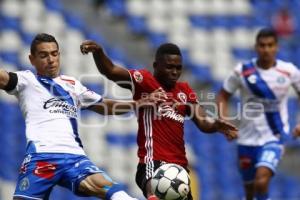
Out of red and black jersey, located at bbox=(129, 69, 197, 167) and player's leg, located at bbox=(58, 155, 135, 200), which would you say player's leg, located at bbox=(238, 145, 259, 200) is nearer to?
red and black jersey, located at bbox=(129, 69, 197, 167)

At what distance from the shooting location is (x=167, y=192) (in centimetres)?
730

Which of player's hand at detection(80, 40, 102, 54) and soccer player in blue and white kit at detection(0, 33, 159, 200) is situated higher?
player's hand at detection(80, 40, 102, 54)

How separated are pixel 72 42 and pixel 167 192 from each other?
891 centimetres

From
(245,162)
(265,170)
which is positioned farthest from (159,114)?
(245,162)

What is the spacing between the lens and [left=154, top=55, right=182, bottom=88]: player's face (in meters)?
7.70

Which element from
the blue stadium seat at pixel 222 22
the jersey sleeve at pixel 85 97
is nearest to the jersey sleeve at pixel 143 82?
the jersey sleeve at pixel 85 97

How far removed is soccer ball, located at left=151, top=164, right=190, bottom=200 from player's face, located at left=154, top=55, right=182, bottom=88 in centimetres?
87

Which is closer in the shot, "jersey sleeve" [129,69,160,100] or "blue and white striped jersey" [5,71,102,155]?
"blue and white striped jersey" [5,71,102,155]

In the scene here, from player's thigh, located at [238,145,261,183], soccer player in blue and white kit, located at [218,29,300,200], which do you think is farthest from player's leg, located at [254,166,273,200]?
player's thigh, located at [238,145,261,183]

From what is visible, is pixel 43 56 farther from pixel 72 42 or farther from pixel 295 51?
pixel 295 51

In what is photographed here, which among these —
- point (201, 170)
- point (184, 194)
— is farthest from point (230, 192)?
point (184, 194)

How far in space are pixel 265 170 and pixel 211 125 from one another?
183 centimetres

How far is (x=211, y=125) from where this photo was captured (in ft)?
26.2

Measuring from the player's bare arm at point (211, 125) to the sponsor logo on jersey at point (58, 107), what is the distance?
1231 mm
